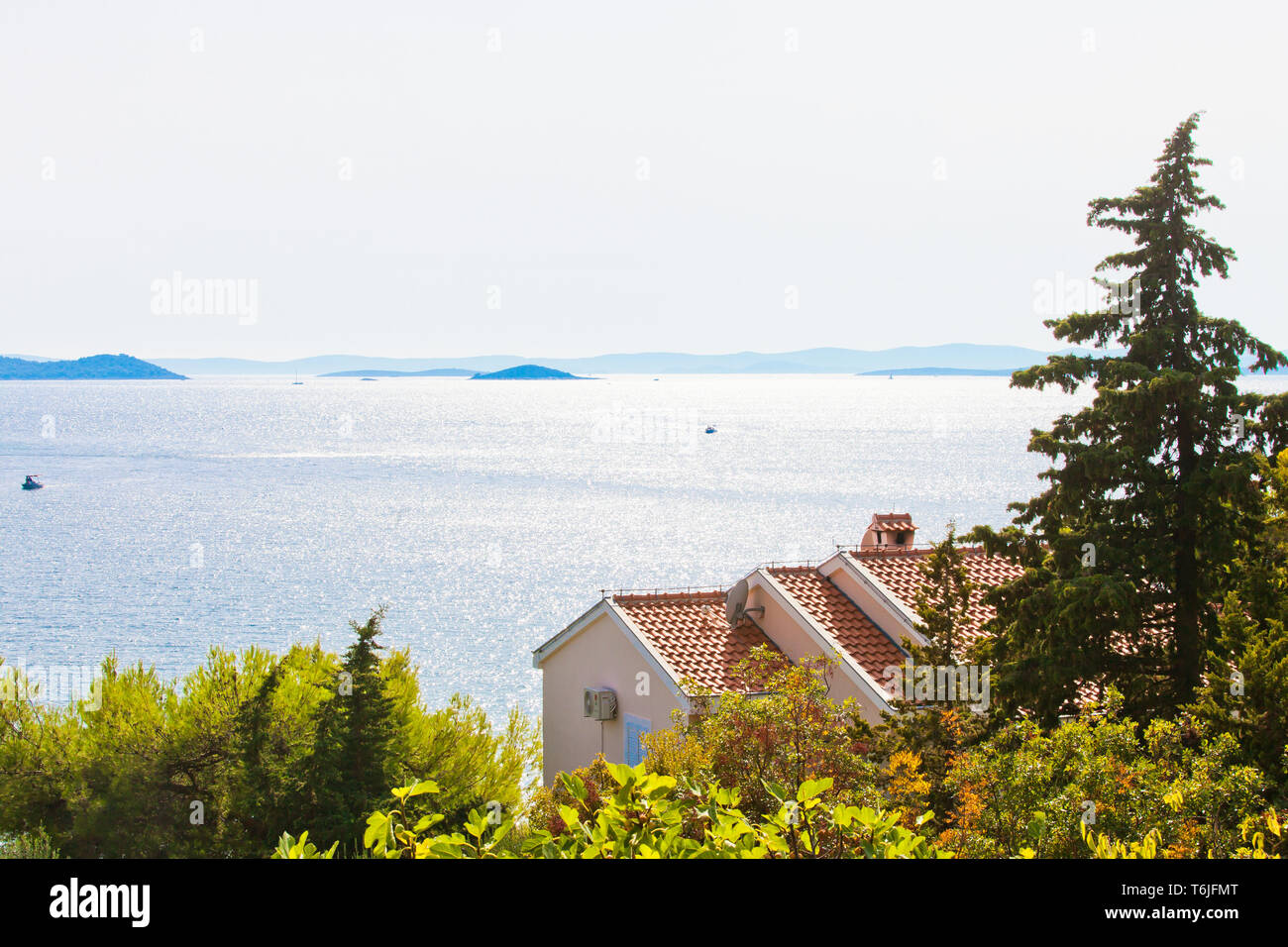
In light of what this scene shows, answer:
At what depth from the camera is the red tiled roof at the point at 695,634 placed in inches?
869

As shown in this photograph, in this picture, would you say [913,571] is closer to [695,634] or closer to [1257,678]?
[695,634]

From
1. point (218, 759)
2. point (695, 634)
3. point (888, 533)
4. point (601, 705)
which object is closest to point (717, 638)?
point (695, 634)

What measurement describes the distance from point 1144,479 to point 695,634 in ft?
31.1

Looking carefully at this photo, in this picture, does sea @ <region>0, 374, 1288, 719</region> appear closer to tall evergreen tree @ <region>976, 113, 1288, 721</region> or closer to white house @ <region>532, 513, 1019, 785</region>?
white house @ <region>532, 513, 1019, 785</region>

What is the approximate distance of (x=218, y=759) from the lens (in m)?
23.0

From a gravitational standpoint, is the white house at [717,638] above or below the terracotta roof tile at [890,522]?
below

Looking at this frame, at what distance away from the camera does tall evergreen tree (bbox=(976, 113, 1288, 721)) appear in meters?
16.1

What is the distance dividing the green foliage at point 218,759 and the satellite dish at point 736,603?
649cm

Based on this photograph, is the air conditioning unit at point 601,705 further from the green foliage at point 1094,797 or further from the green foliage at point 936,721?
the green foliage at point 1094,797

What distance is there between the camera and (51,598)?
254 feet

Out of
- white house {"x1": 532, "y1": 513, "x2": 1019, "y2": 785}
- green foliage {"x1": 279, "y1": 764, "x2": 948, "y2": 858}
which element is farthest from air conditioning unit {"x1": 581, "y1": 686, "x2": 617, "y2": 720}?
green foliage {"x1": 279, "y1": 764, "x2": 948, "y2": 858}

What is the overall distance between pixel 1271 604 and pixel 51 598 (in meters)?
78.9

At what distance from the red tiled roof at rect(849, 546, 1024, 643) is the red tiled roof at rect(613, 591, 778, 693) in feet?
8.67

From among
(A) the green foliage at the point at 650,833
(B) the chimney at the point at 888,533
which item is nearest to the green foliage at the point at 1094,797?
(A) the green foliage at the point at 650,833
